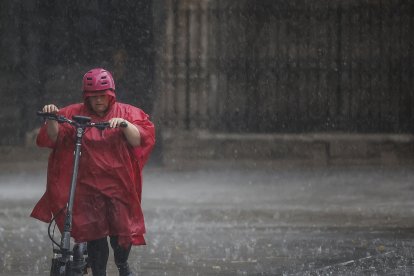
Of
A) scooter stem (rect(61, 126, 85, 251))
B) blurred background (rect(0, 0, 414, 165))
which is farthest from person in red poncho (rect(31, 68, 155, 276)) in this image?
blurred background (rect(0, 0, 414, 165))

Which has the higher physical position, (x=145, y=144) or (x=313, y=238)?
(x=145, y=144)

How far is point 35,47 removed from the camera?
20266 millimetres

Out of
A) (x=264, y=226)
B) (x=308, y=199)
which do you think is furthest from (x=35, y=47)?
(x=264, y=226)

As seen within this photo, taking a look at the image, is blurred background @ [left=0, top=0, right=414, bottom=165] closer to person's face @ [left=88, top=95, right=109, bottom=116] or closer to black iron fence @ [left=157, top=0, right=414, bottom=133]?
black iron fence @ [left=157, top=0, right=414, bottom=133]

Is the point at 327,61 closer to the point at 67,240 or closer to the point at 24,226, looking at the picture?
the point at 24,226

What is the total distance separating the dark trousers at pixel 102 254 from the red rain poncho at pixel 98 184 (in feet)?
0.34

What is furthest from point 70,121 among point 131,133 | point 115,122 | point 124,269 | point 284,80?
point 284,80

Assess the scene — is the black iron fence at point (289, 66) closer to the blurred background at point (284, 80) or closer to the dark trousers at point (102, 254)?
the blurred background at point (284, 80)

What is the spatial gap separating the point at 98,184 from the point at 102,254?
0.47 meters

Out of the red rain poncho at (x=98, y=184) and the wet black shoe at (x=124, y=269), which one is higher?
the red rain poncho at (x=98, y=184)

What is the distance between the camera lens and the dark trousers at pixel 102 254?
8148 mm

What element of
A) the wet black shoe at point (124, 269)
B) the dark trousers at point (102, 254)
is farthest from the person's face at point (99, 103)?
the wet black shoe at point (124, 269)

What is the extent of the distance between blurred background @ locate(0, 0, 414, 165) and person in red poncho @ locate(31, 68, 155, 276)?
427 inches

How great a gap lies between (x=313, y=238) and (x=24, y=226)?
290 cm
